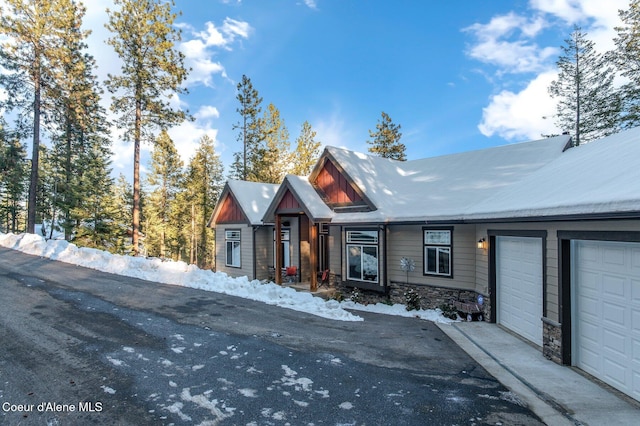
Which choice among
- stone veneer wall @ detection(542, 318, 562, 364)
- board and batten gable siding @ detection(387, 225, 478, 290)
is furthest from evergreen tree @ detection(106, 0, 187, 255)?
stone veneer wall @ detection(542, 318, 562, 364)

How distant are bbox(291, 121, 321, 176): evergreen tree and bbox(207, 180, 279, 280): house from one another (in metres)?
11.7

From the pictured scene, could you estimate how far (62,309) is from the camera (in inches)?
316

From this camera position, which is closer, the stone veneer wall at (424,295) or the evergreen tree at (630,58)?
the stone veneer wall at (424,295)

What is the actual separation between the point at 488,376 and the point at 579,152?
7.10 meters

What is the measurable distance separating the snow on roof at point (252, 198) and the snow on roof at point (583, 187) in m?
10.6

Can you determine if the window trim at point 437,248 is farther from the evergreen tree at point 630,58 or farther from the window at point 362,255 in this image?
the evergreen tree at point 630,58

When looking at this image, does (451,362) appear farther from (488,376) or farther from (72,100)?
(72,100)

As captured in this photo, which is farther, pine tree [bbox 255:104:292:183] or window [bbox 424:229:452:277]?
pine tree [bbox 255:104:292:183]

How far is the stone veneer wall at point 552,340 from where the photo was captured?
591 centimetres

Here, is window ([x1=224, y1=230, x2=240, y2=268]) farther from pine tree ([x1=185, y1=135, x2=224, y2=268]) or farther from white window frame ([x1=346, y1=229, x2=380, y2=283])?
pine tree ([x1=185, y1=135, x2=224, y2=268])

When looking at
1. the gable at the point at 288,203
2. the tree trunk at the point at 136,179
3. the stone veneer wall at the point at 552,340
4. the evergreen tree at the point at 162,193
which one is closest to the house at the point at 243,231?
the gable at the point at 288,203

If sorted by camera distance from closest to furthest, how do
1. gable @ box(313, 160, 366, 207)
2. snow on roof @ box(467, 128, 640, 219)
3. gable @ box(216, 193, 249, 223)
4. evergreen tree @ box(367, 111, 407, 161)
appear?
snow on roof @ box(467, 128, 640, 219) → gable @ box(313, 160, 366, 207) → gable @ box(216, 193, 249, 223) → evergreen tree @ box(367, 111, 407, 161)

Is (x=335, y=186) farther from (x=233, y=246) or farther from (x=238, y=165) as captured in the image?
(x=238, y=165)

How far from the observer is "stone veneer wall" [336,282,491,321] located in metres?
9.79
